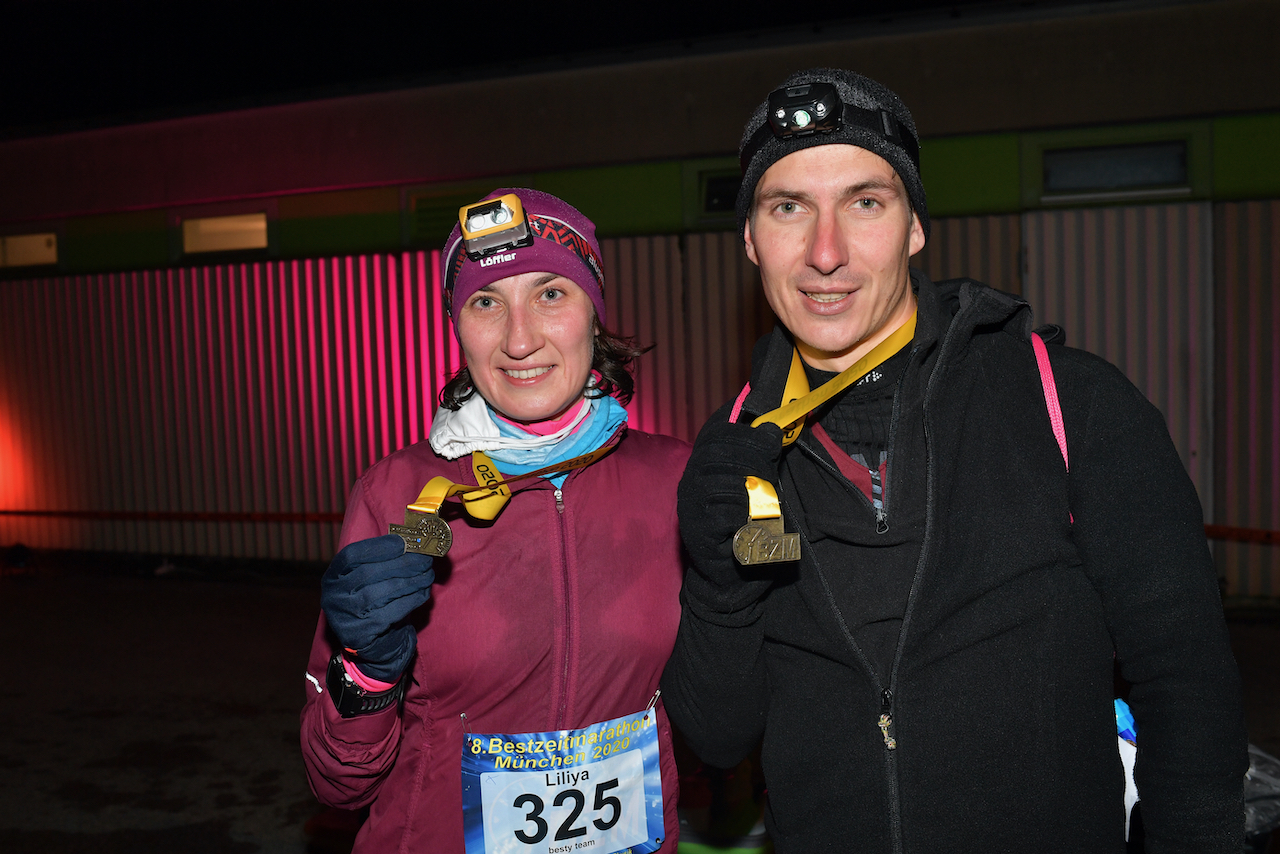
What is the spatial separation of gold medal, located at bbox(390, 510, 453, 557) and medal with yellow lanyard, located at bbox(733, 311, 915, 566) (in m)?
0.55

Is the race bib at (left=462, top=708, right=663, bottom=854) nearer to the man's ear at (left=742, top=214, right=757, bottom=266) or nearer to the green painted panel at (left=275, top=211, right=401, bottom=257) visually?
the man's ear at (left=742, top=214, right=757, bottom=266)

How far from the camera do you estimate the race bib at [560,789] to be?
5.67ft

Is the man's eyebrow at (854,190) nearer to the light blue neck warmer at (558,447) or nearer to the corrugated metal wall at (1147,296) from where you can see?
the light blue neck warmer at (558,447)

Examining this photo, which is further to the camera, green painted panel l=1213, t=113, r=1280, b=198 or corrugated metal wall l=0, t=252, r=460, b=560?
corrugated metal wall l=0, t=252, r=460, b=560

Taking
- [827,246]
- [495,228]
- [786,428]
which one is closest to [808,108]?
[827,246]

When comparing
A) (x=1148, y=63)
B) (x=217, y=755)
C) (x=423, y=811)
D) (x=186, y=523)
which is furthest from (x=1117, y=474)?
(x=186, y=523)

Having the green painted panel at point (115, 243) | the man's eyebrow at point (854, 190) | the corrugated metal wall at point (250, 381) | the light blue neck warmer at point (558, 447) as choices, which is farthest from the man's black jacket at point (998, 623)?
the green painted panel at point (115, 243)

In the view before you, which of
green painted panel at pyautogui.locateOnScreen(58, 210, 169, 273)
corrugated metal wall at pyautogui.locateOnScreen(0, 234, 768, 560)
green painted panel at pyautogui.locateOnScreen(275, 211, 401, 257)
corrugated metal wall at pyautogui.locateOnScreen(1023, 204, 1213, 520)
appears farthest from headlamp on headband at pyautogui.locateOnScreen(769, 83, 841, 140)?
green painted panel at pyautogui.locateOnScreen(58, 210, 169, 273)

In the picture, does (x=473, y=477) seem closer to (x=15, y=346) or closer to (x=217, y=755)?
(x=217, y=755)

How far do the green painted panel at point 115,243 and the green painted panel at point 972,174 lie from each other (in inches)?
281

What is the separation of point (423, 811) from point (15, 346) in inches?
374

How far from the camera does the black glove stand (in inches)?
56.3

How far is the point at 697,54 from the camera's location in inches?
268

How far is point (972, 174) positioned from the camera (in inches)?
251
